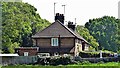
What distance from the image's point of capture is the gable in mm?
44188

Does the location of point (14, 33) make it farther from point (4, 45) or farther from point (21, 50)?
point (21, 50)

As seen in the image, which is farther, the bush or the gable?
the gable

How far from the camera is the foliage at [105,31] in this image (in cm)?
7925

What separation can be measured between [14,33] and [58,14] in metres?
9.33

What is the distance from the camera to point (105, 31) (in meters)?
84.1

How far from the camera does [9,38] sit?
5306 centimetres

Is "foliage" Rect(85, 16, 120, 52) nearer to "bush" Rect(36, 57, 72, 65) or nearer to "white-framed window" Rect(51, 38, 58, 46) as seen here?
"white-framed window" Rect(51, 38, 58, 46)

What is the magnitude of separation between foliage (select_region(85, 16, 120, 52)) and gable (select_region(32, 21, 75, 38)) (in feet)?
110

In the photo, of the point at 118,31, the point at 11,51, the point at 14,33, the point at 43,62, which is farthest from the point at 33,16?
the point at 43,62

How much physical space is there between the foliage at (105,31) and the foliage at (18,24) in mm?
14341

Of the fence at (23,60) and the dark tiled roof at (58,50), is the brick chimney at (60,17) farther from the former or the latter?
the fence at (23,60)

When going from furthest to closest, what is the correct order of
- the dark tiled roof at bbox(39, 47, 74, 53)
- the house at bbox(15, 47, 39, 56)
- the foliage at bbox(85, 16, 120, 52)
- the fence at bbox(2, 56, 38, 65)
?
the foliage at bbox(85, 16, 120, 52) < the dark tiled roof at bbox(39, 47, 74, 53) < the house at bbox(15, 47, 39, 56) < the fence at bbox(2, 56, 38, 65)

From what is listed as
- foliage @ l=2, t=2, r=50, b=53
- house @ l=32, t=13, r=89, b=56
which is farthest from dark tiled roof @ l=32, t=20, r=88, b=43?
foliage @ l=2, t=2, r=50, b=53

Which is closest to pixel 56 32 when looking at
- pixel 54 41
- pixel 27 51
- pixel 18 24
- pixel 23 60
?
pixel 54 41
